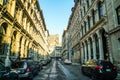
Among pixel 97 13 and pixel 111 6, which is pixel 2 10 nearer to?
pixel 111 6

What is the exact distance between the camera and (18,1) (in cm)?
2389

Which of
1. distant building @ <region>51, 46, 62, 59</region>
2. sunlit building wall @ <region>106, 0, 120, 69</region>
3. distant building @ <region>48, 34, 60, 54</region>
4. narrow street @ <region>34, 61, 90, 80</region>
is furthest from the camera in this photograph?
distant building @ <region>48, 34, 60, 54</region>

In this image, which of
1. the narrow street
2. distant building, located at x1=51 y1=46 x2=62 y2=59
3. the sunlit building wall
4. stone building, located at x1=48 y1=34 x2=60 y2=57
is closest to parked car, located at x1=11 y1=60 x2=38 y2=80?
the narrow street

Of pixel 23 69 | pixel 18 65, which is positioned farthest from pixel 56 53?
pixel 23 69

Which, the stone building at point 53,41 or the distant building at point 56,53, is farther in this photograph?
the stone building at point 53,41

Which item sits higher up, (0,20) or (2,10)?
(2,10)

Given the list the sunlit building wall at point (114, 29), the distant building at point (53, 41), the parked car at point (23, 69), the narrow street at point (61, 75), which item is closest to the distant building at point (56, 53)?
the distant building at point (53, 41)

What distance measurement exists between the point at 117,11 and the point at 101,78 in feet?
33.3

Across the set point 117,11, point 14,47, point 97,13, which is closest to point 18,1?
point 14,47

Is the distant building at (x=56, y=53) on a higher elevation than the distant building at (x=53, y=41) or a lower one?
lower

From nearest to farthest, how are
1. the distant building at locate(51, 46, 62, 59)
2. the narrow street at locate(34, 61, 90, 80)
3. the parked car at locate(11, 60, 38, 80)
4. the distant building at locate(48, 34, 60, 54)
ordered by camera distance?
1. the parked car at locate(11, 60, 38, 80)
2. the narrow street at locate(34, 61, 90, 80)
3. the distant building at locate(51, 46, 62, 59)
4. the distant building at locate(48, 34, 60, 54)

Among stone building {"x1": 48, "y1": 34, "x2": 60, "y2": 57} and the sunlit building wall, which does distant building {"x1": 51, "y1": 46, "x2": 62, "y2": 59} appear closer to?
stone building {"x1": 48, "y1": 34, "x2": 60, "y2": 57}

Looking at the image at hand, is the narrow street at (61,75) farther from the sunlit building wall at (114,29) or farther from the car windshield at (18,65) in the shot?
the sunlit building wall at (114,29)

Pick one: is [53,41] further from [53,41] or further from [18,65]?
[18,65]
